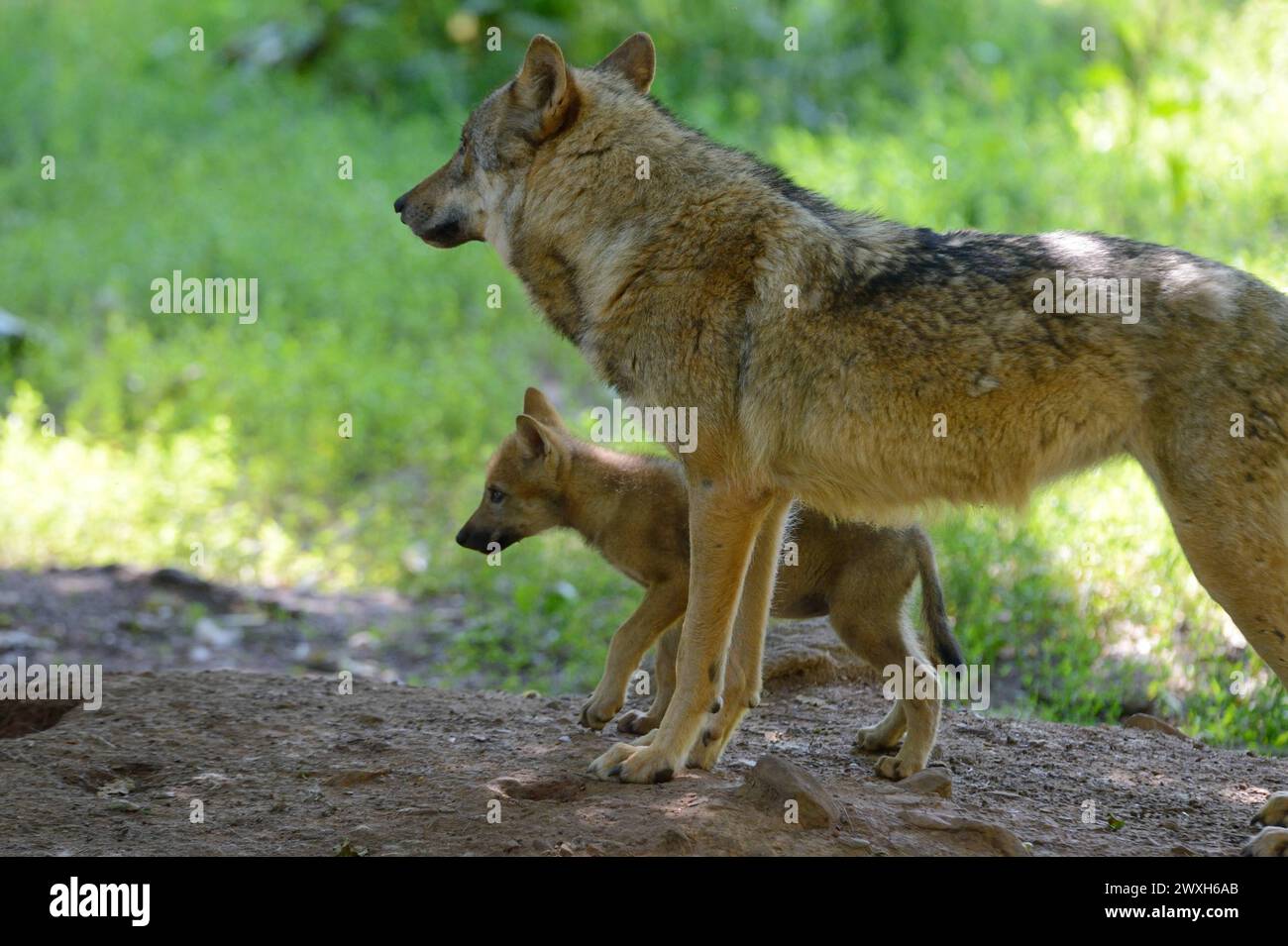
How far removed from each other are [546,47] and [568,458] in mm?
1985

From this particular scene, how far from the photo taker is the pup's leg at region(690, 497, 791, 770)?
17.3ft

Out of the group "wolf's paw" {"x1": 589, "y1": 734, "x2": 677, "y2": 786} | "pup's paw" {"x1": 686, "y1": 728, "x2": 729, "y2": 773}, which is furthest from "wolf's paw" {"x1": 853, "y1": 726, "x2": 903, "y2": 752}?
"wolf's paw" {"x1": 589, "y1": 734, "x2": 677, "y2": 786}

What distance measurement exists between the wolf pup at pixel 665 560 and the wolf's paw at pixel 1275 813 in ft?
3.90

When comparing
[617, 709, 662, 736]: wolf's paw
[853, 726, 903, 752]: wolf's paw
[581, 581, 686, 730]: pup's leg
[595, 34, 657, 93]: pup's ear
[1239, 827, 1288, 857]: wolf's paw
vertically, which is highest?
[595, 34, 657, 93]: pup's ear

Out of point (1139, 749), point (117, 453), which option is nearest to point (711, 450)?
point (1139, 749)

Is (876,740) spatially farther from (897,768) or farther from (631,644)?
(631,644)

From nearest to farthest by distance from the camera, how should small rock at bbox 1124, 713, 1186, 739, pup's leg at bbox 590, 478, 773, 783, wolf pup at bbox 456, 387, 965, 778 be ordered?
1. pup's leg at bbox 590, 478, 773, 783
2. wolf pup at bbox 456, 387, 965, 778
3. small rock at bbox 1124, 713, 1186, 739

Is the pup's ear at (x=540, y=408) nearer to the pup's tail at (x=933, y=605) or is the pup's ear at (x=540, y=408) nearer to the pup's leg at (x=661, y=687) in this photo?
the pup's leg at (x=661, y=687)

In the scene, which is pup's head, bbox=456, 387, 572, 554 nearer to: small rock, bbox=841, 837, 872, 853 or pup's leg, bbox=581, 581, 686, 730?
pup's leg, bbox=581, 581, 686, 730

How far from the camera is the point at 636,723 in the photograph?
19.2 feet

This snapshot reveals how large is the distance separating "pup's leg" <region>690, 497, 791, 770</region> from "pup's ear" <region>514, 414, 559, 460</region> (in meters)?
1.46

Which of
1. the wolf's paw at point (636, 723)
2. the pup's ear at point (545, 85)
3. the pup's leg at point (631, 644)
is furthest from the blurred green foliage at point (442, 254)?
the pup's ear at point (545, 85)

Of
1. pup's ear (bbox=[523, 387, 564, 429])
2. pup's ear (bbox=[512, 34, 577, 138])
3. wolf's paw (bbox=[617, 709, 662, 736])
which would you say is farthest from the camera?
pup's ear (bbox=[523, 387, 564, 429])

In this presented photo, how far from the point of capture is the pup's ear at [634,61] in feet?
18.9
